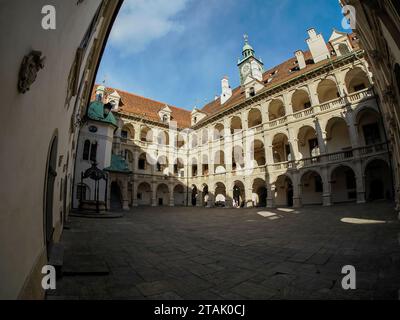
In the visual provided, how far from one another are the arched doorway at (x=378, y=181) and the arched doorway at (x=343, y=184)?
130 cm

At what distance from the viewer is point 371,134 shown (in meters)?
19.5

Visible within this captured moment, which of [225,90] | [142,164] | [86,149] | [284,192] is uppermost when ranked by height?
[225,90]

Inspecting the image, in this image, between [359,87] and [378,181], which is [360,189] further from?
[359,87]

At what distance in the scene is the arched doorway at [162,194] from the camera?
34.2 m

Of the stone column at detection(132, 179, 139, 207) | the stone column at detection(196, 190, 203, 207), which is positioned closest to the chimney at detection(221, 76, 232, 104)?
the stone column at detection(196, 190, 203, 207)

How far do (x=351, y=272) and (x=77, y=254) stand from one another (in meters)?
6.31

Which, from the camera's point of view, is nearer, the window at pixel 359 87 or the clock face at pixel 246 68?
the window at pixel 359 87

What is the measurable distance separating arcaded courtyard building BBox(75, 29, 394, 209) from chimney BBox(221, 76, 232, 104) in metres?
0.23

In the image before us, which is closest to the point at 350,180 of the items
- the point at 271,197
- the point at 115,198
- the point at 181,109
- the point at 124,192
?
the point at 271,197

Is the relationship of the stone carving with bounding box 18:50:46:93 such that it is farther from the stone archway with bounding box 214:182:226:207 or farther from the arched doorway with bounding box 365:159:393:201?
the stone archway with bounding box 214:182:226:207

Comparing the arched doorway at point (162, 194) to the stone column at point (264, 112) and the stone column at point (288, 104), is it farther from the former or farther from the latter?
the stone column at point (288, 104)

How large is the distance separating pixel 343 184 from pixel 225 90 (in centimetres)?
2637

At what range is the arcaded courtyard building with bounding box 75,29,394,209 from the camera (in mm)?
19156

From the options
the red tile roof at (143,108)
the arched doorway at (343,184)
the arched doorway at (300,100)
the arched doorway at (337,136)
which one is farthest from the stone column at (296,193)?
the red tile roof at (143,108)
